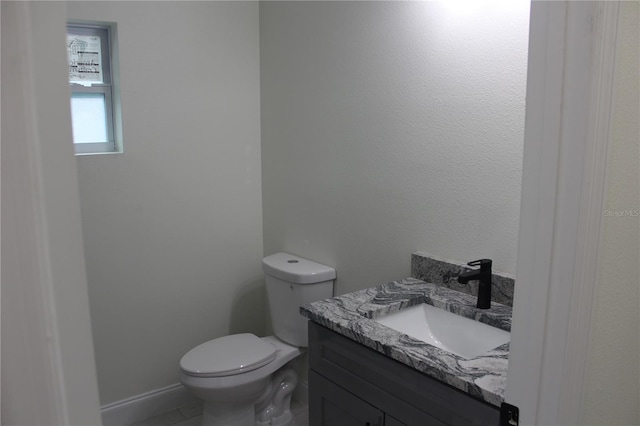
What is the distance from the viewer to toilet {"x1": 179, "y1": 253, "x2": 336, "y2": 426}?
2346mm

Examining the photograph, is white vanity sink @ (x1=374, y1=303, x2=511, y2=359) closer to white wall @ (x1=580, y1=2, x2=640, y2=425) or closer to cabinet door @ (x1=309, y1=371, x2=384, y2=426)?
cabinet door @ (x1=309, y1=371, x2=384, y2=426)

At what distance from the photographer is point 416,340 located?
162cm

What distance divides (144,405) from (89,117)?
4.80 feet

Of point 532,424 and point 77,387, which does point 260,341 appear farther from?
point 77,387

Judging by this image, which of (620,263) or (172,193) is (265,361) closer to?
(172,193)

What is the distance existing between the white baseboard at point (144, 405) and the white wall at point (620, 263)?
89.3 inches

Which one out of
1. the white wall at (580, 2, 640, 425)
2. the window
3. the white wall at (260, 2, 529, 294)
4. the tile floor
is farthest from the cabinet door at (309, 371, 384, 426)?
the window

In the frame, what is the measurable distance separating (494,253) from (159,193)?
163 centimetres

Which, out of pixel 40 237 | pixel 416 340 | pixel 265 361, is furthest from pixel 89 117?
pixel 40 237

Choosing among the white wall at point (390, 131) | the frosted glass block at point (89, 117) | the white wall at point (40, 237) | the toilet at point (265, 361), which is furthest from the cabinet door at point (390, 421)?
the frosted glass block at point (89, 117)

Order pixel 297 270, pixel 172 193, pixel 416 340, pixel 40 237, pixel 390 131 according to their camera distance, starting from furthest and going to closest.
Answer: pixel 172 193, pixel 297 270, pixel 390 131, pixel 416 340, pixel 40 237

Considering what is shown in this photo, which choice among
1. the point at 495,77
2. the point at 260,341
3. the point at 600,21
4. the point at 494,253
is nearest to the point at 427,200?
the point at 494,253

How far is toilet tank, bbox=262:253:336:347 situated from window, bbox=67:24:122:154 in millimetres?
960

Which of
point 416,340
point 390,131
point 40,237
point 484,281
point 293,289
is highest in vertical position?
point 390,131
